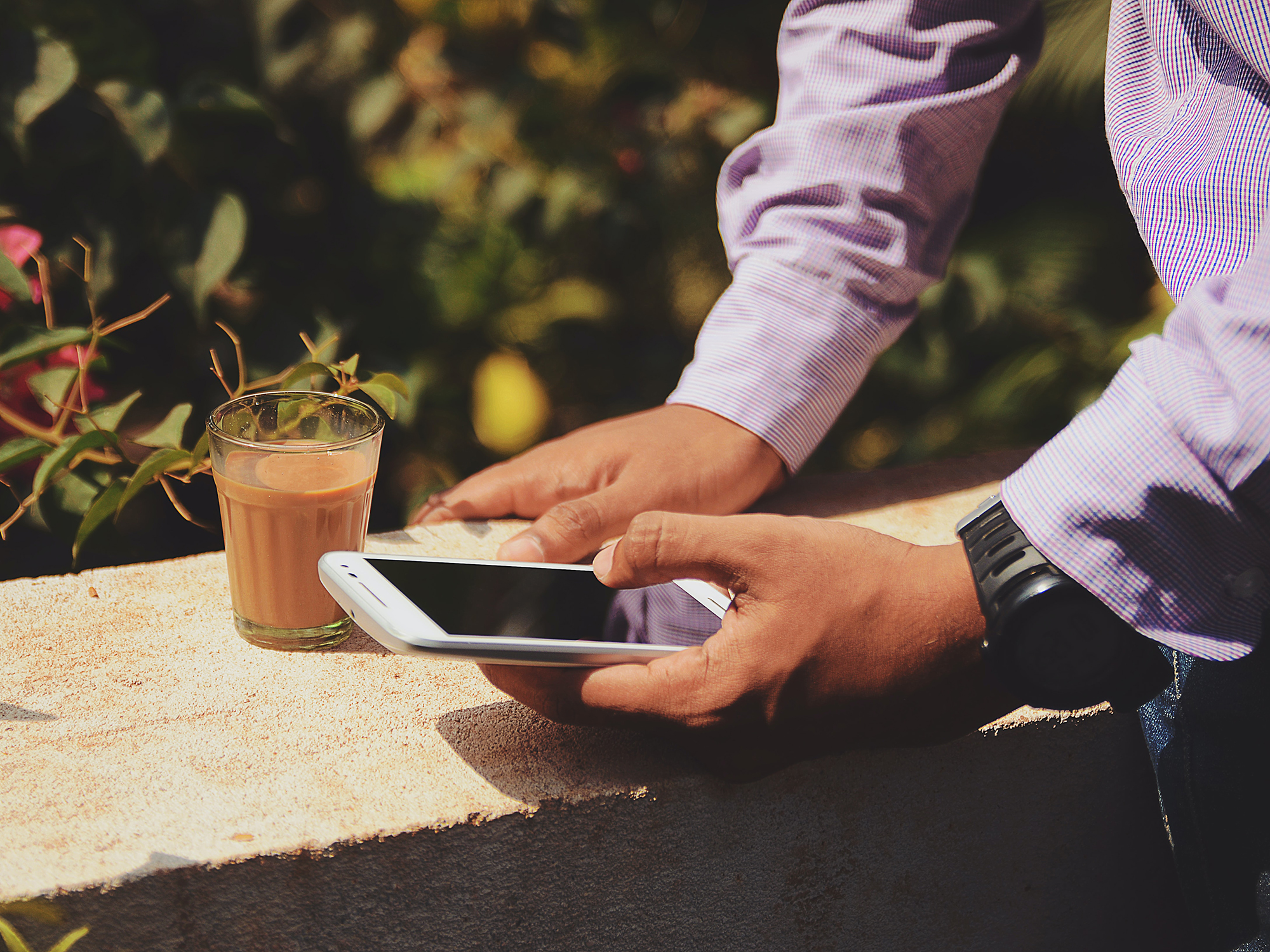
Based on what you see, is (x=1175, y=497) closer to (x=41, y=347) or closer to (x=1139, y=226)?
(x=1139, y=226)

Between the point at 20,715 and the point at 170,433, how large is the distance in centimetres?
36

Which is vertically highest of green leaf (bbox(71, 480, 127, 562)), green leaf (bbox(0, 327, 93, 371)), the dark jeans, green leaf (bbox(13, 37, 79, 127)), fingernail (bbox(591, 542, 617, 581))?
green leaf (bbox(13, 37, 79, 127))

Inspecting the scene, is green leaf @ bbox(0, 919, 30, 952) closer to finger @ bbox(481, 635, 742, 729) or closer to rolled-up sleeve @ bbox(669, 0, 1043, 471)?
finger @ bbox(481, 635, 742, 729)

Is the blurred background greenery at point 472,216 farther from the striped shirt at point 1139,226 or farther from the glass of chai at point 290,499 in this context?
the striped shirt at point 1139,226

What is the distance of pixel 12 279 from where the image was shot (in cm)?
119

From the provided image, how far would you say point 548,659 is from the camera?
0.82m

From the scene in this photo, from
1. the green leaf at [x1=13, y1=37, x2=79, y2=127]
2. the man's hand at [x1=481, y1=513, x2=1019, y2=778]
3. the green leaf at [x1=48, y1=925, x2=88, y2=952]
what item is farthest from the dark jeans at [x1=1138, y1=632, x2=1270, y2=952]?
the green leaf at [x1=13, y1=37, x2=79, y2=127]

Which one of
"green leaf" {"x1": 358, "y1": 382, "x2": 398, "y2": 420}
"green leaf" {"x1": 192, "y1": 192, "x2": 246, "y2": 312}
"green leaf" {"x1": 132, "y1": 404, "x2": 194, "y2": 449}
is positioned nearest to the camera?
"green leaf" {"x1": 358, "y1": 382, "x2": 398, "y2": 420}

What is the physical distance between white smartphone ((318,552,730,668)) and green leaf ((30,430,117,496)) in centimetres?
38

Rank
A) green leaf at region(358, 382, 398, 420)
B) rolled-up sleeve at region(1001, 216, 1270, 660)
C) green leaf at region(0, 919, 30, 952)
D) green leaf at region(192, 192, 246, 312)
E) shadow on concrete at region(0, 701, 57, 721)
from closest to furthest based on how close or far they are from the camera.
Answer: green leaf at region(0, 919, 30, 952), rolled-up sleeve at region(1001, 216, 1270, 660), shadow on concrete at region(0, 701, 57, 721), green leaf at region(358, 382, 398, 420), green leaf at region(192, 192, 246, 312)

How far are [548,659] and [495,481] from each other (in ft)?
1.68

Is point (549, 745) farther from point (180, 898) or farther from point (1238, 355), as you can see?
point (1238, 355)

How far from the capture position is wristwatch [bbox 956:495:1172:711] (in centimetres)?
85

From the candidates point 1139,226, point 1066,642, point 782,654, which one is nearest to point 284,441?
point 782,654
